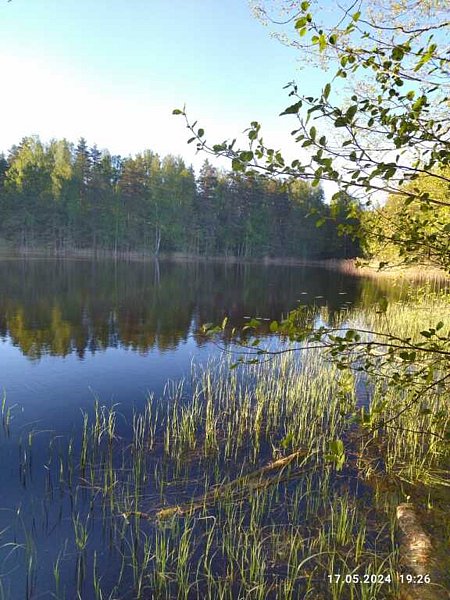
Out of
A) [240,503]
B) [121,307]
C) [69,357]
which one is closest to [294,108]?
[240,503]

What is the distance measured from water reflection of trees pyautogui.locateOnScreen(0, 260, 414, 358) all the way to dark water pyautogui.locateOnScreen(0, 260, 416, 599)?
0.08 metres

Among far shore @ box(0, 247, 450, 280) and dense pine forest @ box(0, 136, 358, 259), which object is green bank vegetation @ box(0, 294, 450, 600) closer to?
far shore @ box(0, 247, 450, 280)

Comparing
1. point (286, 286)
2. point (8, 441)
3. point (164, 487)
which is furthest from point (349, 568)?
point (286, 286)

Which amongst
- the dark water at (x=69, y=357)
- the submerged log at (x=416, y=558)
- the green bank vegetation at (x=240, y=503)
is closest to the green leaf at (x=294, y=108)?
the green bank vegetation at (x=240, y=503)

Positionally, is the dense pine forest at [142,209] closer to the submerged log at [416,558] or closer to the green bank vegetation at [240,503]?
the green bank vegetation at [240,503]

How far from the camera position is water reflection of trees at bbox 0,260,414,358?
19.9 meters

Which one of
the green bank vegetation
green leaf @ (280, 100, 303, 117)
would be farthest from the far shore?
green leaf @ (280, 100, 303, 117)

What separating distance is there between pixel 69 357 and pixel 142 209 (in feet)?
257

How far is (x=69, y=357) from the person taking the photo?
54.7 feet

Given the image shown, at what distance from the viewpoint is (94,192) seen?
86250mm

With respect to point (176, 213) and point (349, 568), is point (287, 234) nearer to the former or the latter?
point (176, 213)

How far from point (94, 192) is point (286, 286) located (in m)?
56.5

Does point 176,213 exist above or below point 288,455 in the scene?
above

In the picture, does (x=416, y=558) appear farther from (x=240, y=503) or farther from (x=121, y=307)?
(x=121, y=307)
